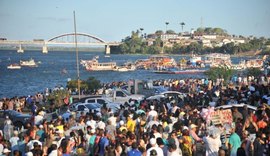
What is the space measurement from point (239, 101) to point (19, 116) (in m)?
9.47

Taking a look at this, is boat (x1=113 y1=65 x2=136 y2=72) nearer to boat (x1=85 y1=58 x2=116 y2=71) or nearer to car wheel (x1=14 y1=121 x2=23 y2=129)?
boat (x1=85 y1=58 x2=116 y2=71)

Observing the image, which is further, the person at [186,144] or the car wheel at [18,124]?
the car wheel at [18,124]

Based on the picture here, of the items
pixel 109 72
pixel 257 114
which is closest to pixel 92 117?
pixel 257 114

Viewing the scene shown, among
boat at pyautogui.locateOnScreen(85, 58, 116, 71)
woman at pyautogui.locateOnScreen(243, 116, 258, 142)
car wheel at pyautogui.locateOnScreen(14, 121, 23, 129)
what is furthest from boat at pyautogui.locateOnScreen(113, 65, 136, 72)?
woman at pyautogui.locateOnScreen(243, 116, 258, 142)

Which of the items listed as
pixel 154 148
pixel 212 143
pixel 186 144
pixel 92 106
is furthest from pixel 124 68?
pixel 154 148

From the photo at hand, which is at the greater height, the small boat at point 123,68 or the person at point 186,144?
the person at point 186,144

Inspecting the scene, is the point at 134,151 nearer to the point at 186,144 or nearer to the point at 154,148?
the point at 154,148

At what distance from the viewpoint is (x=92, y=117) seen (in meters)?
13.7

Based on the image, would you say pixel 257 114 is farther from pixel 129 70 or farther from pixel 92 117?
pixel 129 70

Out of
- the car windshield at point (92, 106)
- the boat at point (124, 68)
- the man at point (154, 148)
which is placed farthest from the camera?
the boat at point (124, 68)

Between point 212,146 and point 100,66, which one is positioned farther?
point 100,66

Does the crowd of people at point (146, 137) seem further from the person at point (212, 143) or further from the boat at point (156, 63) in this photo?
the boat at point (156, 63)

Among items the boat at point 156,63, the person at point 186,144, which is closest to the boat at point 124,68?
the boat at point 156,63

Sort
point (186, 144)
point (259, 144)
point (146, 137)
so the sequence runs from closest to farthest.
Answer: point (259, 144), point (186, 144), point (146, 137)
